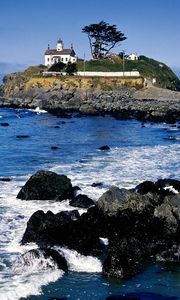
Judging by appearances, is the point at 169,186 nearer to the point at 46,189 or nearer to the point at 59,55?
the point at 46,189

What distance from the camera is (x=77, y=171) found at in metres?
31.1

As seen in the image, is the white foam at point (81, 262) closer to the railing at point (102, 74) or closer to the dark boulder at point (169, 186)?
the dark boulder at point (169, 186)

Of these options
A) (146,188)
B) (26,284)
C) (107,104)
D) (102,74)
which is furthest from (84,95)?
(26,284)

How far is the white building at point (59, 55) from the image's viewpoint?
448 feet

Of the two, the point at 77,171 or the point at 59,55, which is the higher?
the point at 59,55

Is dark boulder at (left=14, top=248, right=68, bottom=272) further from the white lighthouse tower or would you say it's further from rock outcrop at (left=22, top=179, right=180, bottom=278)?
the white lighthouse tower

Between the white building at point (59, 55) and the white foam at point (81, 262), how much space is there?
4841 inches

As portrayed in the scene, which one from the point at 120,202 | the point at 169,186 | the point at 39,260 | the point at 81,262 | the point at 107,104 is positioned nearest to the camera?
the point at 39,260

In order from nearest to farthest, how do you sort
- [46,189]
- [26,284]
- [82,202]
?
[26,284]
[82,202]
[46,189]

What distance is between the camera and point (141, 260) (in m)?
15.6

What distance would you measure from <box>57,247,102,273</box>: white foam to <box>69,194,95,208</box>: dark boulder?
5.55 m

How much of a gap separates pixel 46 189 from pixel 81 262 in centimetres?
819

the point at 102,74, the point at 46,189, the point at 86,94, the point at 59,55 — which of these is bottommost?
the point at 46,189

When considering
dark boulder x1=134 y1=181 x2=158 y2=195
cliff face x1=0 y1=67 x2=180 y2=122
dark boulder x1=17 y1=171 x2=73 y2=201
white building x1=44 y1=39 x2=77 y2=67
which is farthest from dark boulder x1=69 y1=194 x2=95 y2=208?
white building x1=44 y1=39 x2=77 y2=67
